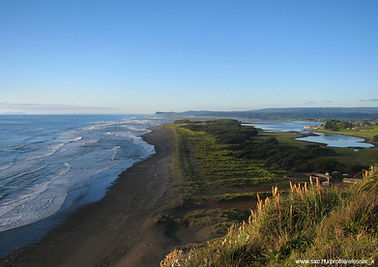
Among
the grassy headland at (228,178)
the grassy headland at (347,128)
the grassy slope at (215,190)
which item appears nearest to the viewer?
the grassy slope at (215,190)

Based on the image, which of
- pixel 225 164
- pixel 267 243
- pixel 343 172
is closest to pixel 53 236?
pixel 267 243

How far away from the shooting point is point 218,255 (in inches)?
192

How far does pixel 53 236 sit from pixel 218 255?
10258mm

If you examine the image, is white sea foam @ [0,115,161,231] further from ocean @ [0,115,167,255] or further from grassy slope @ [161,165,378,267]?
grassy slope @ [161,165,378,267]

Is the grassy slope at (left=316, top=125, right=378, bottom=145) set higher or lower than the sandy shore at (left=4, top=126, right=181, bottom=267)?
higher

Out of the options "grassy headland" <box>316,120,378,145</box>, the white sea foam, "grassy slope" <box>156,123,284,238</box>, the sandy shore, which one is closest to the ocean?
the white sea foam

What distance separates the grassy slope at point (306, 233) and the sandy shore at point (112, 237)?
17.1 feet

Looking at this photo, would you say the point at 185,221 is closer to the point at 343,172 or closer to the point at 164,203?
the point at 164,203

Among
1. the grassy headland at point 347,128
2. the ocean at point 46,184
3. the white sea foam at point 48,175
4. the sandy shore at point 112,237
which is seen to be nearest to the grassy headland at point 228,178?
the sandy shore at point 112,237

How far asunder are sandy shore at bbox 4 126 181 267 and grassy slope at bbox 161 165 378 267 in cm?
520

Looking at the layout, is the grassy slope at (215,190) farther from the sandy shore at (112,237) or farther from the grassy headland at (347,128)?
the grassy headland at (347,128)

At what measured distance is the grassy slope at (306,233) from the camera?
420cm

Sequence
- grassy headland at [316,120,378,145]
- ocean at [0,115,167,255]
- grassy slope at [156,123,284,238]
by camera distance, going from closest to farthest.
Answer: ocean at [0,115,167,255]
grassy slope at [156,123,284,238]
grassy headland at [316,120,378,145]

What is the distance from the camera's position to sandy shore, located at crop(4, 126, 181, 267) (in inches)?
376
